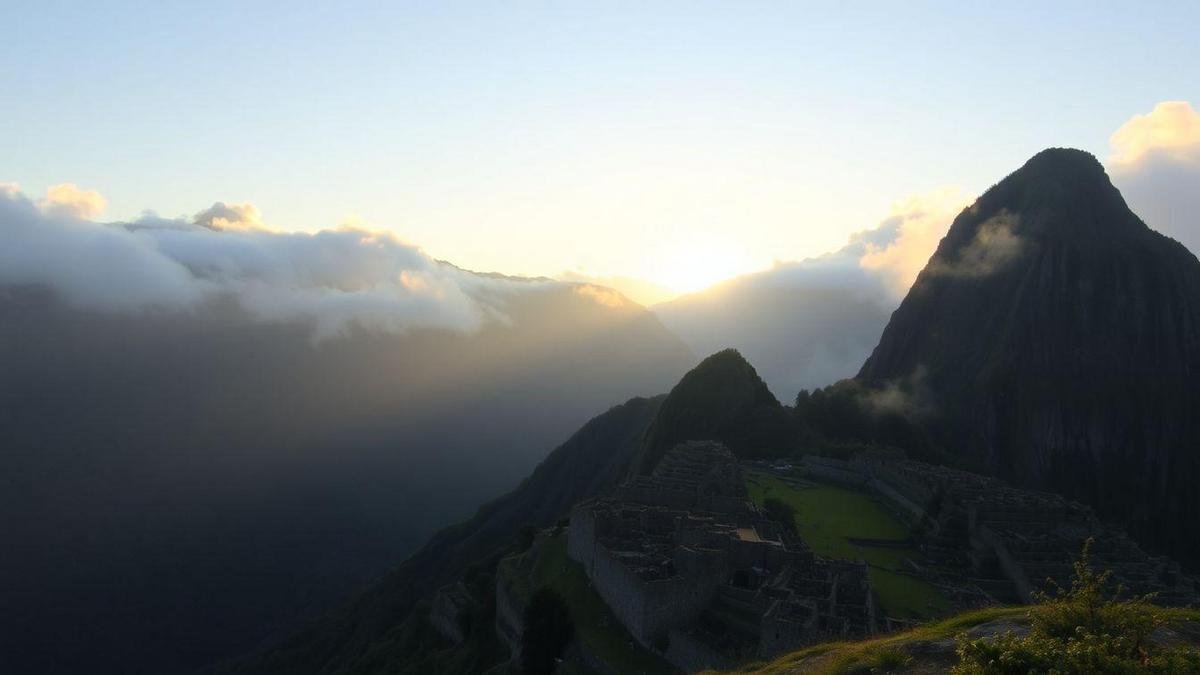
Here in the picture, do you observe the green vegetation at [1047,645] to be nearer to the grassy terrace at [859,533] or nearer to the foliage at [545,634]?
the grassy terrace at [859,533]

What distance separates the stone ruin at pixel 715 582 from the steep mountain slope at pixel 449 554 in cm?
3217

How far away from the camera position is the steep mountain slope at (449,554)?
93.9 metres

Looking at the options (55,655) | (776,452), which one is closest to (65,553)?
(55,655)

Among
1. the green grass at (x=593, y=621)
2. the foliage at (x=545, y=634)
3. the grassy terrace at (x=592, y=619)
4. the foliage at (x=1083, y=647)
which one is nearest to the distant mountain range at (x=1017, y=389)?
the grassy terrace at (x=592, y=619)

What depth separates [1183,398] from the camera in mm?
152000

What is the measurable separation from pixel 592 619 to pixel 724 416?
7019 cm

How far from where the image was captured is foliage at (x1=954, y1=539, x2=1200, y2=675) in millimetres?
12731

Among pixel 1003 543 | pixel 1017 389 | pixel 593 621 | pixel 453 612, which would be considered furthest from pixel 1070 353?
pixel 593 621

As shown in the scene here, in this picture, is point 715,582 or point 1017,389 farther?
point 1017,389

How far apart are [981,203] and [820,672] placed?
630 ft

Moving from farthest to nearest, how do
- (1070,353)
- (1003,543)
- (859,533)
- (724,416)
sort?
(1070,353)
(724,416)
(859,533)
(1003,543)

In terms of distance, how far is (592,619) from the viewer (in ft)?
138

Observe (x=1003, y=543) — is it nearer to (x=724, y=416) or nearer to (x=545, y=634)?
(x=545, y=634)

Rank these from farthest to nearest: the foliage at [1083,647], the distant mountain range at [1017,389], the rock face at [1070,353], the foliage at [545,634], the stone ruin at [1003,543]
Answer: the rock face at [1070,353] < the distant mountain range at [1017,389] < the stone ruin at [1003,543] < the foliage at [545,634] < the foliage at [1083,647]
